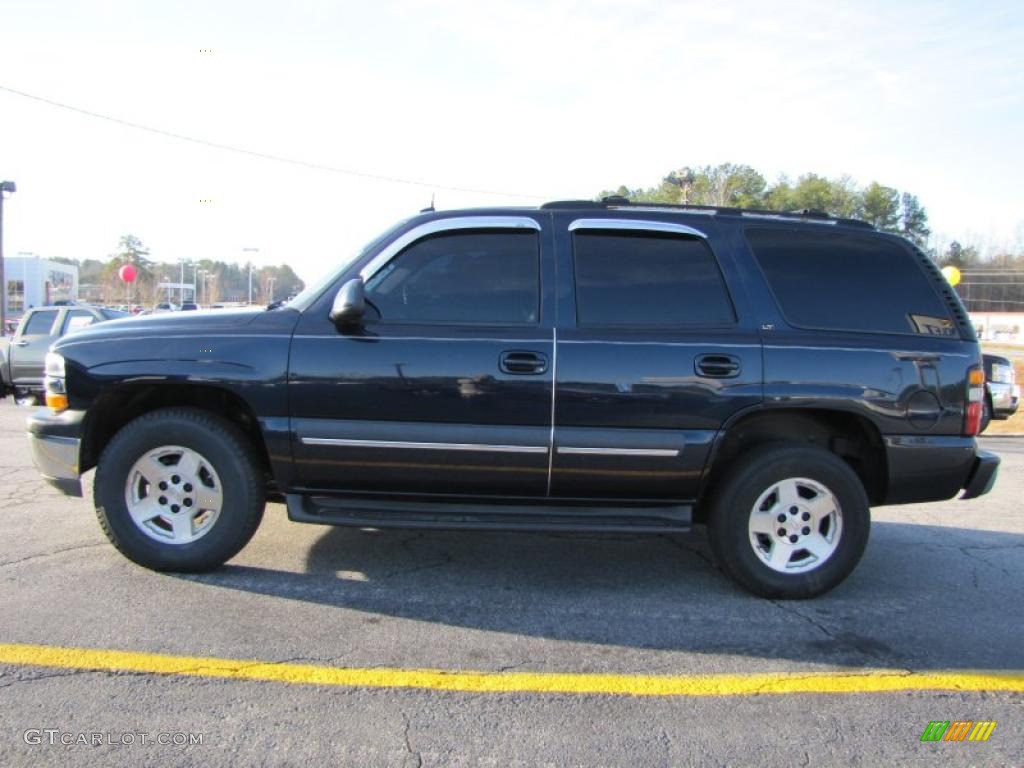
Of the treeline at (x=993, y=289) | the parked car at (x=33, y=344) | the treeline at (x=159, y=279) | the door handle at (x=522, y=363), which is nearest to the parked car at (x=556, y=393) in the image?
the door handle at (x=522, y=363)

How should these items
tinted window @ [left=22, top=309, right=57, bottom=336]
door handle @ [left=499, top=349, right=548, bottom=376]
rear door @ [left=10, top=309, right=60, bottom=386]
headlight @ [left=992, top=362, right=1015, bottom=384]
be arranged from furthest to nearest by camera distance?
tinted window @ [left=22, top=309, right=57, bottom=336]
rear door @ [left=10, top=309, right=60, bottom=386]
headlight @ [left=992, top=362, right=1015, bottom=384]
door handle @ [left=499, top=349, right=548, bottom=376]

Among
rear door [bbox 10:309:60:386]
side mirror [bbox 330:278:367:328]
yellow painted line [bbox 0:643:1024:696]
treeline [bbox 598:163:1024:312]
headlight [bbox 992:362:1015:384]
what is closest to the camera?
yellow painted line [bbox 0:643:1024:696]

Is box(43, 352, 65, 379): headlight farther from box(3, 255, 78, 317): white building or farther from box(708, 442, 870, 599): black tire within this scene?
box(3, 255, 78, 317): white building

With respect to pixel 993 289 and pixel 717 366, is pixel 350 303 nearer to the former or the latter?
pixel 717 366

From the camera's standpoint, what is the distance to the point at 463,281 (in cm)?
414

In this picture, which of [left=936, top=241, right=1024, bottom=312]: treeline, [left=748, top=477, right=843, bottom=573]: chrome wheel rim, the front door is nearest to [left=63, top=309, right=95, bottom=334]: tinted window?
→ the front door

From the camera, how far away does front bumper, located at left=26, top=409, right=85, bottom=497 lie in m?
4.09

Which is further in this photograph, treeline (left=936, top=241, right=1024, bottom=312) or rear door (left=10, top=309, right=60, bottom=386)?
treeline (left=936, top=241, right=1024, bottom=312)

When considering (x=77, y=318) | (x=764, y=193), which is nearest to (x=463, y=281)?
(x=77, y=318)

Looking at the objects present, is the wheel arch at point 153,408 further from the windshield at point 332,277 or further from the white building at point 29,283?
the white building at point 29,283

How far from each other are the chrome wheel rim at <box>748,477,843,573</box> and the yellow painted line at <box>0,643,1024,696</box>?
34.3 inches

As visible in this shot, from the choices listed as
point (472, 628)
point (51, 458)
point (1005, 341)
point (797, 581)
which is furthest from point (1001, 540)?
point (1005, 341)

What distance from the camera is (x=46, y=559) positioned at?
4363 mm

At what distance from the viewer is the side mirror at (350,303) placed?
3805mm
